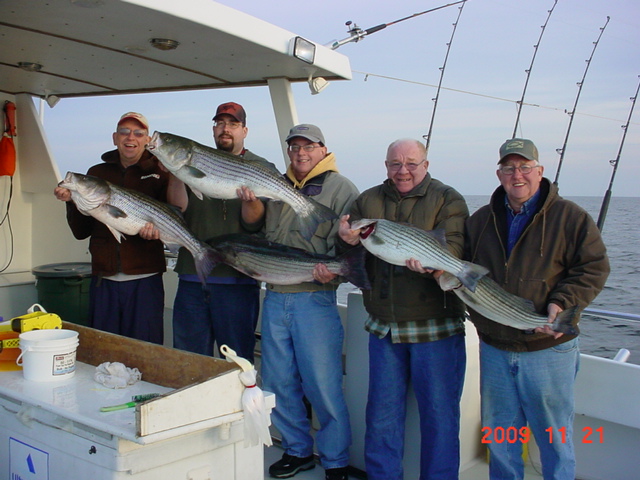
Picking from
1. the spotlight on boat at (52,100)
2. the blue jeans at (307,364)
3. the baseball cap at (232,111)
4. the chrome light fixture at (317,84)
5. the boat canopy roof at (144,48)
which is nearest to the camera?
the boat canopy roof at (144,48)

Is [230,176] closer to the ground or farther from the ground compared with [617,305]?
farther from the ground

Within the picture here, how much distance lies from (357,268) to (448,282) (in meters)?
0.55

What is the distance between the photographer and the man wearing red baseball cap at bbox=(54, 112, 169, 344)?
14.1 feet

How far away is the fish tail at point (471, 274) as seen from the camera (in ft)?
10.6

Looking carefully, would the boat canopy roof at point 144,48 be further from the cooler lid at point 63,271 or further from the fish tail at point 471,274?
the fish tail at point 471,274

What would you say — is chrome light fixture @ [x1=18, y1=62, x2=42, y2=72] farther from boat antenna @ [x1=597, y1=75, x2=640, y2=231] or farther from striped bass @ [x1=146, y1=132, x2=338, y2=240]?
boat antenna @ [x1=597, y1=75, x2=640, y2=231]

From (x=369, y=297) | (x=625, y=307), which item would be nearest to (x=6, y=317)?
(x=369, y=297)

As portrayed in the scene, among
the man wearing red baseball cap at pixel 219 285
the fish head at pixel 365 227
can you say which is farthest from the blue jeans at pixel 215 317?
the fish head at pixel 365 227

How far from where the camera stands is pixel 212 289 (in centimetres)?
Answer: 430

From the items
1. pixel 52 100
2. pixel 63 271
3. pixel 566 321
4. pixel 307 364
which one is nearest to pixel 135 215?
pixel 307 364

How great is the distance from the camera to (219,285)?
14.1 feet

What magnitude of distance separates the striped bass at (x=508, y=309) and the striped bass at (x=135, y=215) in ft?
5.38

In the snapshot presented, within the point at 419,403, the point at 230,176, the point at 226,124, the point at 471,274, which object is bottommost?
the point at 419,403

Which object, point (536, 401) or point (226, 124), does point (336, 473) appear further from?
point (226, 124)
